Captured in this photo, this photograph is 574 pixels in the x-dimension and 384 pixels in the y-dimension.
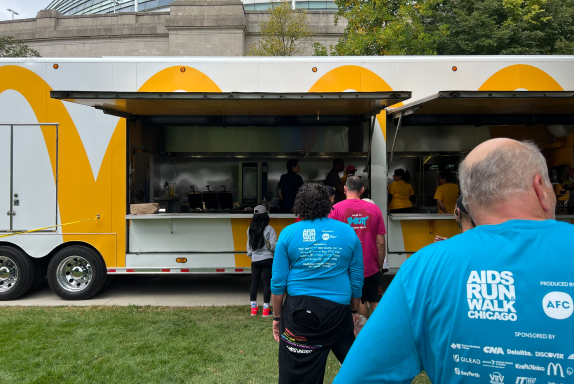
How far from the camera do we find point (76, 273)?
7391mm

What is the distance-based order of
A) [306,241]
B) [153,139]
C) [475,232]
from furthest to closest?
[153,139] → [306,241] → [475,232]

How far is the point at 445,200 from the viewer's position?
818 cm

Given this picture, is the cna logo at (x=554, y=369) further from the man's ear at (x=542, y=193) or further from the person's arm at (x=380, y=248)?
the person's arm at (x=380, y=248)

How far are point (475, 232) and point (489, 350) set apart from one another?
0.31m

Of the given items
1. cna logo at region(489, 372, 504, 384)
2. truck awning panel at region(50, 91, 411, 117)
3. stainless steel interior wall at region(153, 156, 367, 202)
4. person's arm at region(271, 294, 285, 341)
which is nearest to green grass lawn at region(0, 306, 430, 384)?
person's arm at region(271, 294, 285, 341)

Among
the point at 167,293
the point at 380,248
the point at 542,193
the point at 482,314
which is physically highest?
the point at 542,193

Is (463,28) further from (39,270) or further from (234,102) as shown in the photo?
(39,270)

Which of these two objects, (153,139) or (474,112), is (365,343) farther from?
(153,139)

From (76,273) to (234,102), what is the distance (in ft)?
12.3

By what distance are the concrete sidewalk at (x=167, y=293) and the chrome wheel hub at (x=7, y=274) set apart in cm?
29

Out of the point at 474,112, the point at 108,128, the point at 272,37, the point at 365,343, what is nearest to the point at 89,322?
the point at 108,128

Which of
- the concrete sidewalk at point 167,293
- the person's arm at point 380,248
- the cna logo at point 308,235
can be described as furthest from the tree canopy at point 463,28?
the cna logo at point 308,235

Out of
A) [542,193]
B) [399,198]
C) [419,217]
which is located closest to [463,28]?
[399,198]

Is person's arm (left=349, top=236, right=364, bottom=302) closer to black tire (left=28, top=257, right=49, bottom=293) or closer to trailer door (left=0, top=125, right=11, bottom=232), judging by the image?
black tire (left=28, top=257, right=49, bottom=293)
